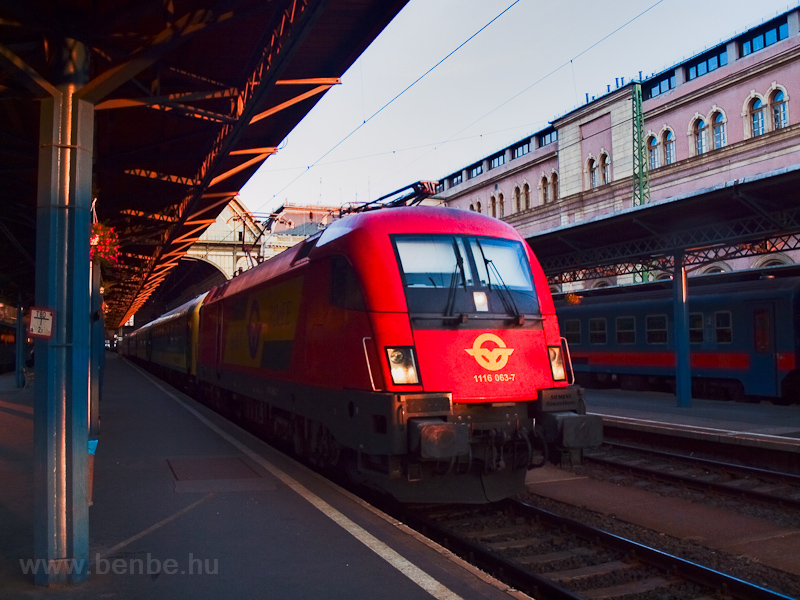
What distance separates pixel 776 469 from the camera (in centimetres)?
1092

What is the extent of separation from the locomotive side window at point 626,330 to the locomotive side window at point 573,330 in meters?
2.12

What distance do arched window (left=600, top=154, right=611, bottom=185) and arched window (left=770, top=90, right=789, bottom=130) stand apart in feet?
31.2

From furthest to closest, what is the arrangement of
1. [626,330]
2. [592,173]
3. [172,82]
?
[592,173] → [626,330] → [172,82]

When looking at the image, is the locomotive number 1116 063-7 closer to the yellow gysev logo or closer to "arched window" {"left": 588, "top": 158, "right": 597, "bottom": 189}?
the yellow gysev logo

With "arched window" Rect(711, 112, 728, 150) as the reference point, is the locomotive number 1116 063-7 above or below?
below

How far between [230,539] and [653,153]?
33974 millimetres

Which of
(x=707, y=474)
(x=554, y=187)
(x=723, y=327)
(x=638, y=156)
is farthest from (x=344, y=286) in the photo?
(x=554, y=187)

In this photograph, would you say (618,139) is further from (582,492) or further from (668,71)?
(582,492)

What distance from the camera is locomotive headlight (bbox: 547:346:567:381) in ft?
25.1

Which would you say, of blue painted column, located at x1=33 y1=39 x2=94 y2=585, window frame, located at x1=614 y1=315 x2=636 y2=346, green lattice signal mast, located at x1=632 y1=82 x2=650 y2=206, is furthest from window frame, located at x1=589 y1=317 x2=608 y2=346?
blue painted column, located at x1=33 y1=39 x2=94 y2=585

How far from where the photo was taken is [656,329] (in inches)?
807

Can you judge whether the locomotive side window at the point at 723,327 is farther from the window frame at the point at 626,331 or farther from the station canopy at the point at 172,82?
the station canopy at the point at 172,82

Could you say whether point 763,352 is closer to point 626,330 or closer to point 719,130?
point 626,330

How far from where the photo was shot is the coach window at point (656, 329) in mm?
20234
